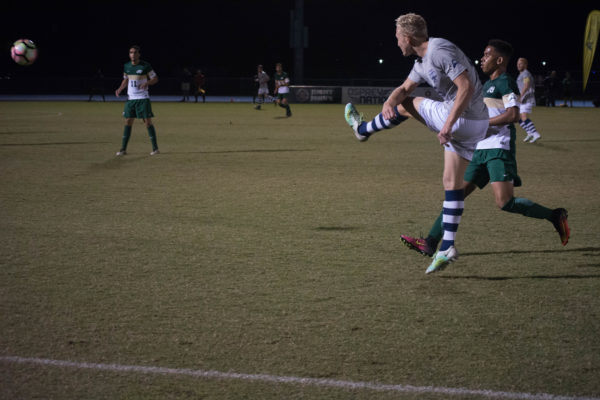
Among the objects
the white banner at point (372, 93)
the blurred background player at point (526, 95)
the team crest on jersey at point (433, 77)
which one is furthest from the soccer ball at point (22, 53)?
the white banner at point (372, 93)

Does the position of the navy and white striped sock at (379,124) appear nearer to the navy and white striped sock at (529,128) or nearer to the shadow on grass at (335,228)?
the shadow on grass at (335,228)

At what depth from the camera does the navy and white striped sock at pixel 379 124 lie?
5.69 metres

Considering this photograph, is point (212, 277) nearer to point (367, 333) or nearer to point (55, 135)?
point (367, 333)

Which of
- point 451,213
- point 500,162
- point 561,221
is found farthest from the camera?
point 561,221

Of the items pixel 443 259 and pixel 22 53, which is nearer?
pixel 443 259

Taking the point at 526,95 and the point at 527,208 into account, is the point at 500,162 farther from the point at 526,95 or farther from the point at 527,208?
the point at 526,95

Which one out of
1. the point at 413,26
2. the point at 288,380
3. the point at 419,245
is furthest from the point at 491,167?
the point at 288,380

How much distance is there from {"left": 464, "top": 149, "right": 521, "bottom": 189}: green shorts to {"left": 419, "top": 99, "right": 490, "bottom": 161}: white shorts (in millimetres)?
331

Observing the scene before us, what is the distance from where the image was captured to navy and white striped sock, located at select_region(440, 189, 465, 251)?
17.9 ft

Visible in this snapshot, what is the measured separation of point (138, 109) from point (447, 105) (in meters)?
9.36

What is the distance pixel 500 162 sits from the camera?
568 cm

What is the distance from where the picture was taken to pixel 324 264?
18.8 feet

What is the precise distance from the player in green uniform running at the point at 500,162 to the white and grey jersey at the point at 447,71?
421mm

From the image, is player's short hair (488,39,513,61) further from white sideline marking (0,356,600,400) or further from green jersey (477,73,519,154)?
white sideline marking (0,356,600,400)
